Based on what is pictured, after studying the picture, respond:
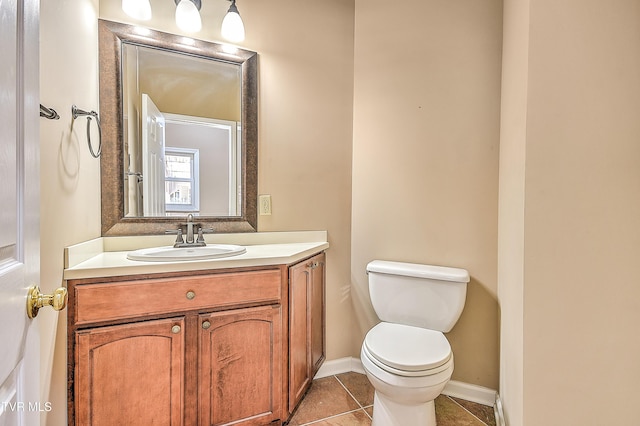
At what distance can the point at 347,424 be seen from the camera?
1599mm

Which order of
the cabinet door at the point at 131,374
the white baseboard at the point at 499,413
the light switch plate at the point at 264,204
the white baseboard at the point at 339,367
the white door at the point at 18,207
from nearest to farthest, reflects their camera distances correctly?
the white door at the point at 18,207
the cabinet door at the point at 131,374
the white baseboard at the point at 499,413
the light switch plate at the point at 264,204
the white baseboard at the point at 339,367

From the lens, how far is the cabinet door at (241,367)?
132 centimetres

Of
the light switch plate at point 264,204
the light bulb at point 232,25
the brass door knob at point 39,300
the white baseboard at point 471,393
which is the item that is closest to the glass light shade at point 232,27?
the light bulb at point 232,25

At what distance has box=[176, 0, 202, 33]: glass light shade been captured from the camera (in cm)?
166

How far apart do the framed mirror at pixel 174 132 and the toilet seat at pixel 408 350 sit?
97 centimetres

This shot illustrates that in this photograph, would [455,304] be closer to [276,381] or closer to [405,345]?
[405,345]

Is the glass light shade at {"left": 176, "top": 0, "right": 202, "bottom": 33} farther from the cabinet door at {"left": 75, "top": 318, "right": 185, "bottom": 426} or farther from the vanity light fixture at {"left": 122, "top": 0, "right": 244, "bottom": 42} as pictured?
the cabinet door at {"left": 75, "top": 318, "right": 185, "bottom": 426}

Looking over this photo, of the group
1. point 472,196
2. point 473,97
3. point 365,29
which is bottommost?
point 472,196

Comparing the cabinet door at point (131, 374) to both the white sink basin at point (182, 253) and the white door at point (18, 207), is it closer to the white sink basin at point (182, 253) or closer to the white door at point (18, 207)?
the white sink basin at point (182, 253)

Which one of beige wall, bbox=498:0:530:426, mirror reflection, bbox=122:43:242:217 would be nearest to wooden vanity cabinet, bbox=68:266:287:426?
mirror reflection, bbox=122:43:242:217

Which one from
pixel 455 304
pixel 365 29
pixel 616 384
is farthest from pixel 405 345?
pixel 365 29

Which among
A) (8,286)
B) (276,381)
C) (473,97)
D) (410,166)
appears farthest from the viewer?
(410,166)

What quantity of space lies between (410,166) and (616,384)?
4.31 feet

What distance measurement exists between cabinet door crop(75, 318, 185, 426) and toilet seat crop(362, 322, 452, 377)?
847mm
